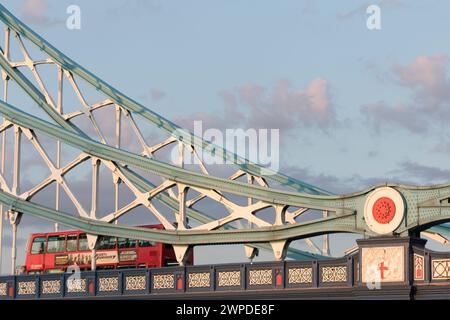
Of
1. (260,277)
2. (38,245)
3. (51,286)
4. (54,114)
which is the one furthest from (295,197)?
(38,245)

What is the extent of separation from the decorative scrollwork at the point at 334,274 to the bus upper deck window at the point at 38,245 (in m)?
27.4

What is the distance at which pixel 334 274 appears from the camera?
49625 millimetres

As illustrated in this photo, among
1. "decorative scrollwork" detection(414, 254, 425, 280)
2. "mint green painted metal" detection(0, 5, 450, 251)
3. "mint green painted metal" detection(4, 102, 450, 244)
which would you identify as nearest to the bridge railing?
"mint green painted metal" detection(4, 102, 450, 244)

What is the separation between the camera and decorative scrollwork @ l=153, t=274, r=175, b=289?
177 feet

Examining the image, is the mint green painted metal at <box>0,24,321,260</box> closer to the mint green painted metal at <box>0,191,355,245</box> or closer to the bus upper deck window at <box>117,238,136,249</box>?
the bus upper deck window at <box>117,238,136,249</box>

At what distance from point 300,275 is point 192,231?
628 cm

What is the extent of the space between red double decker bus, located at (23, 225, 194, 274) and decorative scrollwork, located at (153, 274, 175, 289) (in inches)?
547

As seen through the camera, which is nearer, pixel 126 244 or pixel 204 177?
pixel 204 177

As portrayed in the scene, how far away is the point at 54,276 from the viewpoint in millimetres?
58188

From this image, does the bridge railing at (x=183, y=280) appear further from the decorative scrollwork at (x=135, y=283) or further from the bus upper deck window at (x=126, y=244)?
the bus upper deck window at (x=126, y=244)

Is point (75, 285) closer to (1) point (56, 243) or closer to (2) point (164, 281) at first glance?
(2) point (164, 281)

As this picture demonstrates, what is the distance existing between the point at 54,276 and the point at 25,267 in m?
16.6
